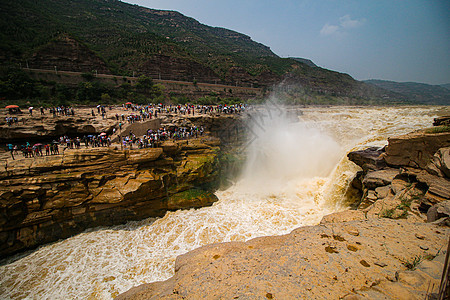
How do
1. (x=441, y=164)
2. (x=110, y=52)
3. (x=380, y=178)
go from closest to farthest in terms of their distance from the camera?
(x=441, y=164) < (x=380, y=178) < (x=110, y=52)

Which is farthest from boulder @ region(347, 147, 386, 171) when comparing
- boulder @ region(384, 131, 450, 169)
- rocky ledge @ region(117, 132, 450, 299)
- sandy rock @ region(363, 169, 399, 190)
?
rocky ledge @ region(117, 132, 450, 299)

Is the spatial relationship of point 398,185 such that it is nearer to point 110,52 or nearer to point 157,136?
point 157,136

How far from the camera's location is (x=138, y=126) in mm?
17453

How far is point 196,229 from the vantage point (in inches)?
482

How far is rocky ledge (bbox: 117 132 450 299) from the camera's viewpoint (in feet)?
11.1

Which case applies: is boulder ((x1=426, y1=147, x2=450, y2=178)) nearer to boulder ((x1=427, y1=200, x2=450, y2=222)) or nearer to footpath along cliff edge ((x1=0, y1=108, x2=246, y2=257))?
boulder ((x1=427, y1=200, x2=450, y2=222))

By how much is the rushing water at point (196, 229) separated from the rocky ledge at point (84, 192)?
2.58 ft

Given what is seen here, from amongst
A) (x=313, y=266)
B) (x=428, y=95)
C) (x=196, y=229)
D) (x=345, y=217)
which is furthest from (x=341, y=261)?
(x=428, y=95)

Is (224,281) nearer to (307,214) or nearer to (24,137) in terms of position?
(307,214)

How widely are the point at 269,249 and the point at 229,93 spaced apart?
166ft

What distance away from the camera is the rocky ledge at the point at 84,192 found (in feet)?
34.8

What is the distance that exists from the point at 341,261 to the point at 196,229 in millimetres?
9606

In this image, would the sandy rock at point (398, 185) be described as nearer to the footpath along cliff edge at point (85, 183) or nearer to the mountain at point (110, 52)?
the footpath along cliff edge at point (85, 183)

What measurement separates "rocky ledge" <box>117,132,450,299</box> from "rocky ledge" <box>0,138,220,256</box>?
881cm
